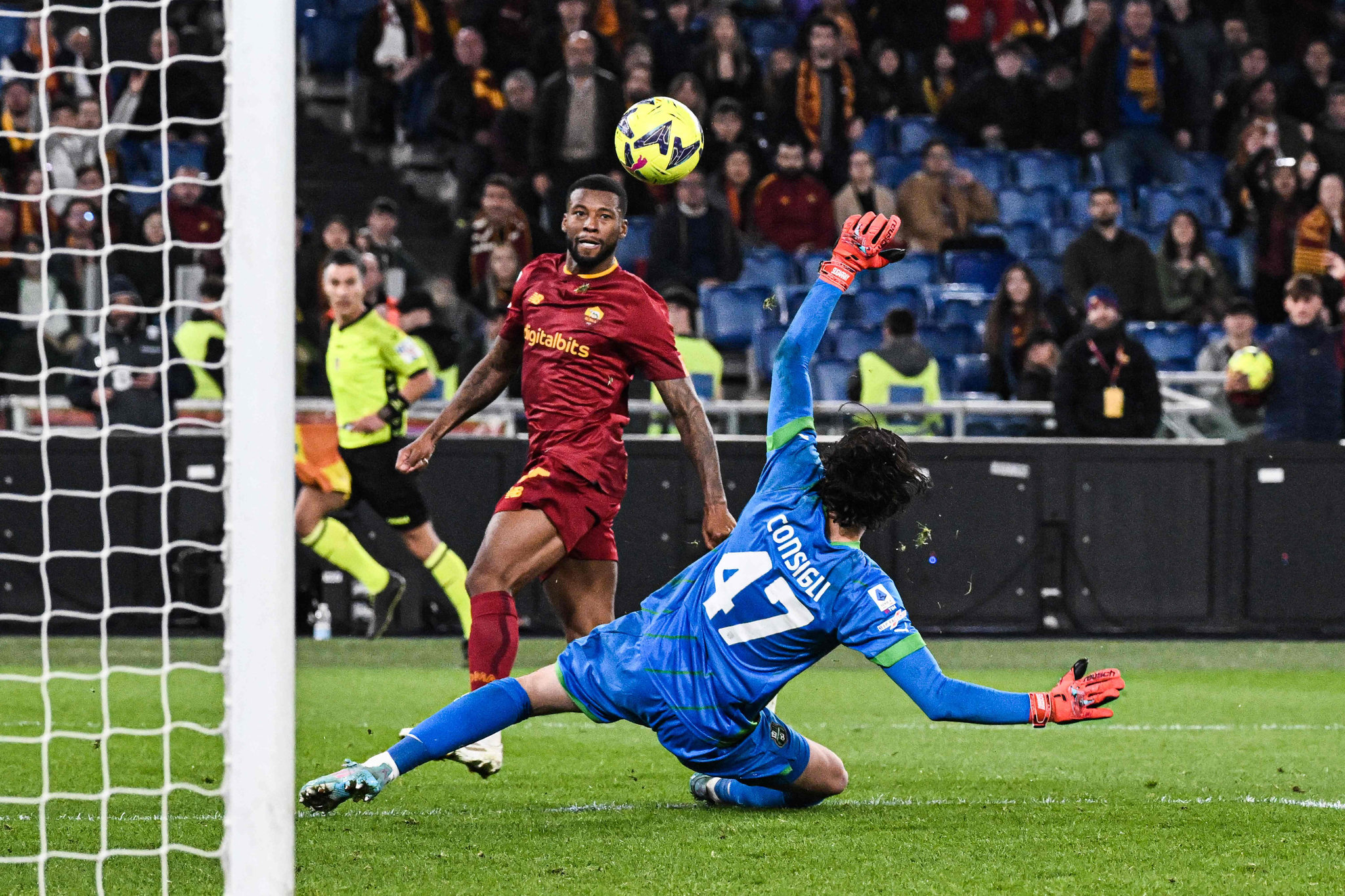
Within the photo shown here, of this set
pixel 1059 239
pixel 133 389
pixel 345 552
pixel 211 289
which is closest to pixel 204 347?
pixel 133 389

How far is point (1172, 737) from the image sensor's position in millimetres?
7777

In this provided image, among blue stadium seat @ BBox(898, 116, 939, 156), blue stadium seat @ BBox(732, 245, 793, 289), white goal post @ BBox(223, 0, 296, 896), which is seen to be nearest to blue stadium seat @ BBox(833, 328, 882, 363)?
blue stadium seat @ BBox(732, 245, 793, 289)

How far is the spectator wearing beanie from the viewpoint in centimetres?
1276

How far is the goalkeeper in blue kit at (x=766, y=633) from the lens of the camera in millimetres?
4891

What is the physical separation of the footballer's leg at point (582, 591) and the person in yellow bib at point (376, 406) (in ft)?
13.0

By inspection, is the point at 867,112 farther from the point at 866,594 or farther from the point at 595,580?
the point at 866,594

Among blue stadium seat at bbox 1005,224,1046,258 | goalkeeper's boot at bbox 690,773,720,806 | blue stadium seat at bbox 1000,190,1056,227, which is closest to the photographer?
goalkeeper's boot at bbox 690,773,720,806

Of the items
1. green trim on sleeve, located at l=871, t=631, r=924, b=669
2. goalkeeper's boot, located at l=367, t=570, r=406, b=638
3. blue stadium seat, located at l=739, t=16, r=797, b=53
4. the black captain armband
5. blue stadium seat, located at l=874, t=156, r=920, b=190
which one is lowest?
goalkeeper's boot, located at l=367, t=570, r=406, b=638

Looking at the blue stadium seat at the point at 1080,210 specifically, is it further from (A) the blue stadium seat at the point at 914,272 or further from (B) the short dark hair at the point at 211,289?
(B) the short dark hair at the point at 211,289

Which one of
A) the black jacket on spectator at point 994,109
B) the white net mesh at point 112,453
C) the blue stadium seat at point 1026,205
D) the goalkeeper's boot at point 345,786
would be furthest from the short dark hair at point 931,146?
the goalkeeper's boot at point 345,786

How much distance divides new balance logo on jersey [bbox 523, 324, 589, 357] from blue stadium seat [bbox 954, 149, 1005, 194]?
36.6ft

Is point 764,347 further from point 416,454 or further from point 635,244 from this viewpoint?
point 416,454

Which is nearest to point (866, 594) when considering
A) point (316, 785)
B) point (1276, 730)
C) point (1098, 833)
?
point (1098, 833)

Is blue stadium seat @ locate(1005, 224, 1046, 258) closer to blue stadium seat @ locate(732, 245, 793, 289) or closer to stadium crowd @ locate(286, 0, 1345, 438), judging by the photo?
stadium crowd @ locate(286, 0, 1345, 438)
